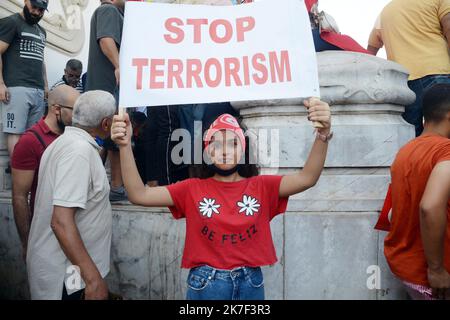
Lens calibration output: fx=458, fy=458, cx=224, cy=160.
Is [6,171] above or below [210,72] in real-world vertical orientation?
below

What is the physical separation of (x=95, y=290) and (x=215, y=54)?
138 cm

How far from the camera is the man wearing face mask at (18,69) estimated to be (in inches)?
174

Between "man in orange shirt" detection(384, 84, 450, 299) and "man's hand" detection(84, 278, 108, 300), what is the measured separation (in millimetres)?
1643

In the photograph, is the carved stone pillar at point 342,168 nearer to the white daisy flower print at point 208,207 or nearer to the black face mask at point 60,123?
the white daisy flower print at point 208,207

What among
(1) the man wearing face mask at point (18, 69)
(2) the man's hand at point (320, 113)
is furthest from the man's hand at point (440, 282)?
(1) the man wearing face mask at point (18, 69)

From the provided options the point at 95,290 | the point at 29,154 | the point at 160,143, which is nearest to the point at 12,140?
the point at 160,143

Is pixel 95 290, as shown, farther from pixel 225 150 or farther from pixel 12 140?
pixel 12 140

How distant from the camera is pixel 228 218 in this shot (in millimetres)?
2252

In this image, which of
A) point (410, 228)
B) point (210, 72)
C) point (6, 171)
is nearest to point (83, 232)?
point (210, 72)
